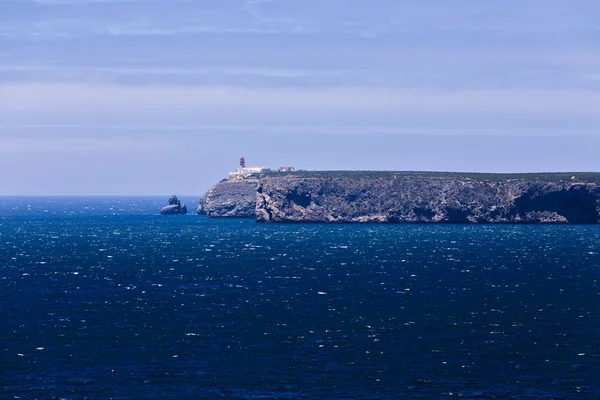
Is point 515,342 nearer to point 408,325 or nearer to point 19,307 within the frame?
point 408,325

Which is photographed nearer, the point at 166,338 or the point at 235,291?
the point at 166,338

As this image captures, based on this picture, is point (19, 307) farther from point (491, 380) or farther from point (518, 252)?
point (518, 252)

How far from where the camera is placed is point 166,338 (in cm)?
7219

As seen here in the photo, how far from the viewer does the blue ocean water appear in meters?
57.7

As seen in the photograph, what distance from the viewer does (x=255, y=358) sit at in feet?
213

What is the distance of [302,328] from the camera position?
77.1m

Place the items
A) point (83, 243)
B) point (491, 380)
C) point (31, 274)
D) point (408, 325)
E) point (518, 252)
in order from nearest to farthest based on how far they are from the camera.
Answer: point (491, 380), point (408, 325), point (31, 274), point (518, 252), point (83, 243)

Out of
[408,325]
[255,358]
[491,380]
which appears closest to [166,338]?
[255,358]

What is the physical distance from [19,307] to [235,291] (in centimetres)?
2488

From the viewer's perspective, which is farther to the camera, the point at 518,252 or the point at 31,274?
the point at 518,252

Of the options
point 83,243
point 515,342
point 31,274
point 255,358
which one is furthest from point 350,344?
point 83,243

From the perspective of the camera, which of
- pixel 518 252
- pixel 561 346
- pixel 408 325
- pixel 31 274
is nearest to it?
pixel 561 346

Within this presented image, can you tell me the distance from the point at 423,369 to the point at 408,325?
16953 mm

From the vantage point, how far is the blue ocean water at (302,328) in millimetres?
57688
